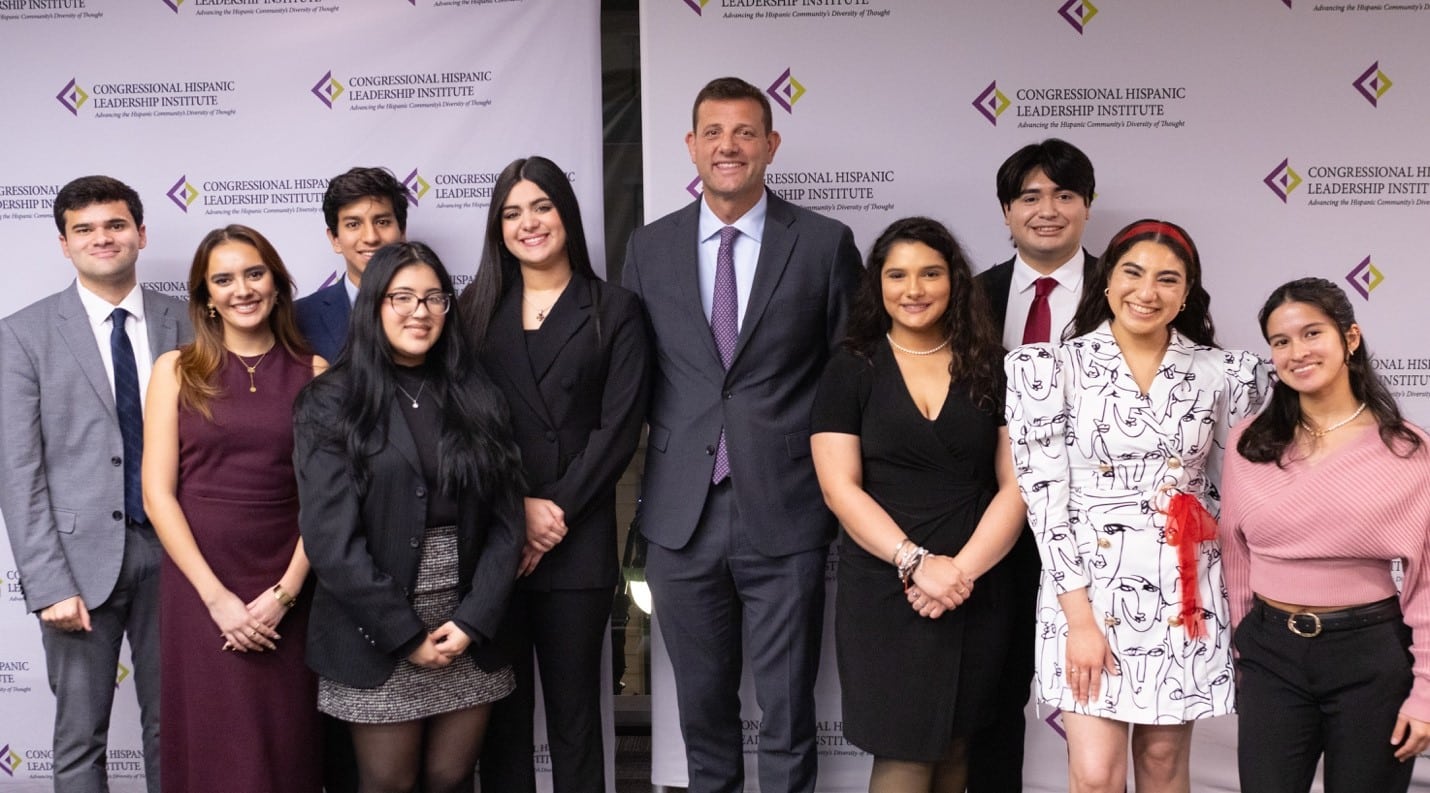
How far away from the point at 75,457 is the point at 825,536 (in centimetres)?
205

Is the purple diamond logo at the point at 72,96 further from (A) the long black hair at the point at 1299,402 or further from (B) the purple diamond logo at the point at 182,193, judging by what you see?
(A) the long black hair at the point at 1299,402

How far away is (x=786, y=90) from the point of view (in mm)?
3588

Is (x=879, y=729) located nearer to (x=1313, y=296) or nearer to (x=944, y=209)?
(x=1313, y=296)

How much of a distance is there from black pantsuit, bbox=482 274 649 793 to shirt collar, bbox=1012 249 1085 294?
3.40 feet

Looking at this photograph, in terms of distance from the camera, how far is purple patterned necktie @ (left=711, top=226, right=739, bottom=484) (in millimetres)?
2979

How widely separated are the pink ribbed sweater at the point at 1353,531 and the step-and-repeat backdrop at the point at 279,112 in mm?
2104

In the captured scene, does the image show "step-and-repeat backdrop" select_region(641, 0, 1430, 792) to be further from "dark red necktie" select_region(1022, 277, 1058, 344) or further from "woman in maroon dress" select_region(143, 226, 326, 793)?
"woman in maroon dress" select_region(143, 226, 326, 793)

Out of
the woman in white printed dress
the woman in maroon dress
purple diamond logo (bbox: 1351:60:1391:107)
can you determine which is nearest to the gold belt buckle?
the woman in white printed dress

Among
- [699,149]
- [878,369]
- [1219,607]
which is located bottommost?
[1219,607]

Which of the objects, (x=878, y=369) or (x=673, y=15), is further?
(x=673, y=15)

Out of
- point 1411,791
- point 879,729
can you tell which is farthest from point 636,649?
point 1411,791

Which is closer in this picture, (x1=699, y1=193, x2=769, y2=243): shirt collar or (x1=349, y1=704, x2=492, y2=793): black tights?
(x1=349, y1=704, x2=492, y2=793): black tights

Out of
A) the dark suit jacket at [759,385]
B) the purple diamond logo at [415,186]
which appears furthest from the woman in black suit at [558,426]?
the purple diamond logo at [415,186]

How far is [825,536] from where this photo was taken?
3008mm
